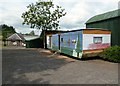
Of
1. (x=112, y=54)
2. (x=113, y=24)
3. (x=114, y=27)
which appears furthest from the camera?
(x=113, y=24)

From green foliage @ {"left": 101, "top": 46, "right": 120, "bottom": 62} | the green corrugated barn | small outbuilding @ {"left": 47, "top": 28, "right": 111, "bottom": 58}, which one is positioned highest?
the green corrugated barn

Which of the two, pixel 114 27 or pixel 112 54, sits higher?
pixel 114 27

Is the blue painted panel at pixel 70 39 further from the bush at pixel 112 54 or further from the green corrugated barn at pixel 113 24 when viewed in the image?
the green corrugated barn at pixel 113 24

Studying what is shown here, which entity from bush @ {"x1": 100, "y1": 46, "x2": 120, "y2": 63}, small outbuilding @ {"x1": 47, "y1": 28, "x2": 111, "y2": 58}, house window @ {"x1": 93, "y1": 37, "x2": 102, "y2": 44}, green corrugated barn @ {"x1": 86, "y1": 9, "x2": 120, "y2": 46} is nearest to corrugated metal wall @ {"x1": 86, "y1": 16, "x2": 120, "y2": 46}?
green corrugated barn @ {"x1": 86, "y1": 9, "x2": 120, "y2": 46}

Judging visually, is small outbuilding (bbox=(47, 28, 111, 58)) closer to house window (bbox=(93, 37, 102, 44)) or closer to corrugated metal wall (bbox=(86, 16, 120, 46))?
house window (bbox=(93, 37, 102, 44))

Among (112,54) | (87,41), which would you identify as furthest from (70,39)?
(112,54)

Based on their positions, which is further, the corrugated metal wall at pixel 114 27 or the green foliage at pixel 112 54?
the corrugated metal wall at pixel 114 27

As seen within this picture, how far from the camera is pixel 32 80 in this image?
10.0m

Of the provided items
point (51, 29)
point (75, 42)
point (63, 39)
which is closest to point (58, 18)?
point (51, 29)

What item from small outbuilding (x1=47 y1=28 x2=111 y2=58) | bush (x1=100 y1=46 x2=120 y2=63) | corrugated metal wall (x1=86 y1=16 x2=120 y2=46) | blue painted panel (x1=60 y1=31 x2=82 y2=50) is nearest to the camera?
bush (x1=100 y1=46 x2=120 y2=63)

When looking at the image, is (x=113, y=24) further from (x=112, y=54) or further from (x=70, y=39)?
(x=112, y=54)

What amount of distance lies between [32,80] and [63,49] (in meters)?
14.9

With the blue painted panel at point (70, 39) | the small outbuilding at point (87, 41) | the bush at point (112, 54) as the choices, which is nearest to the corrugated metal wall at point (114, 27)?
the small outbuilding at point (87, 41)

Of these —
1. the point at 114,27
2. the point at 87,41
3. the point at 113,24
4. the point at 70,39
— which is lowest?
the point at 87,41
